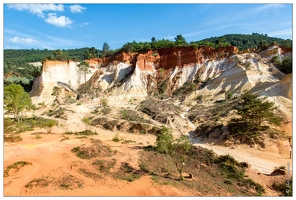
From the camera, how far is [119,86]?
193ft

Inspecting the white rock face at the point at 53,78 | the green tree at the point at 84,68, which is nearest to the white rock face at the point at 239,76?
the green tree at the point at 84,68

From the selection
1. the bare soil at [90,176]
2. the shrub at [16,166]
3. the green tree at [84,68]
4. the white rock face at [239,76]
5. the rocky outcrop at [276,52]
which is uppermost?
the rocky outcrop at [276,52]

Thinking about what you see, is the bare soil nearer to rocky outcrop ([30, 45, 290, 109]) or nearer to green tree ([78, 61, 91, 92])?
rocky outcrop ([30, 45, 290, 109])

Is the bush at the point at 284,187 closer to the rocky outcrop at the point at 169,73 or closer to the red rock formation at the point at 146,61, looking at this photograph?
the rocky outcrop at the point at 169,73

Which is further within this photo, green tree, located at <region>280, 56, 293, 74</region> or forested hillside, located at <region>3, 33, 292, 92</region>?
forested hillside, located at <region>3, 33, 292, 92</region>

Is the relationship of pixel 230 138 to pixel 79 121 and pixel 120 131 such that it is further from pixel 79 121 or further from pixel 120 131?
pixel 79 121

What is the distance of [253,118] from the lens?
2177 centimetres

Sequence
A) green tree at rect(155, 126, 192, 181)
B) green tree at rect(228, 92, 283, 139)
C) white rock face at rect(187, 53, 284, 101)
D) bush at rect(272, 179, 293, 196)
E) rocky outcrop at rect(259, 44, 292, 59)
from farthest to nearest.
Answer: rocky outcrop at rect(259, 44, 292, 59), white rock face at rect(187, 53, 284, 101), green tree at rect(228, 92, 283, 139), green tree at rect(155, 126, 192, 181), bush at rect(272, 179, 293, 196)

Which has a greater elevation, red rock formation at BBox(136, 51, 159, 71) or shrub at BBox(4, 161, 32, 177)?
red rock formation at BBox(136, 51, 159, 71)

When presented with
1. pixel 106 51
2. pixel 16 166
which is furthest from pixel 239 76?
pixel 106 51

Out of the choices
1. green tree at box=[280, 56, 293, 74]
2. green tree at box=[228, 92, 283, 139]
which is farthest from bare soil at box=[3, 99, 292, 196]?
green tree at box=[280, 56, 293, 74]

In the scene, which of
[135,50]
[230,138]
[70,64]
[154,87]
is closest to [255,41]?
[135,50]

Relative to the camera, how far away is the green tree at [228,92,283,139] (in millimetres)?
21284

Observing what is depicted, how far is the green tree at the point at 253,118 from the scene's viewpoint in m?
21.3
